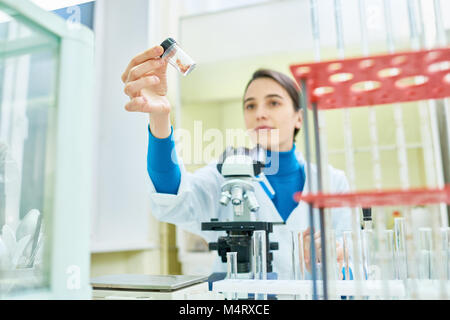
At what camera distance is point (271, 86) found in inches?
48.6

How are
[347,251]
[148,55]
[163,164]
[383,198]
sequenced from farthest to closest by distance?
1. [163,164]
2. [148,55]
3. [347,251]
4. [383,198]

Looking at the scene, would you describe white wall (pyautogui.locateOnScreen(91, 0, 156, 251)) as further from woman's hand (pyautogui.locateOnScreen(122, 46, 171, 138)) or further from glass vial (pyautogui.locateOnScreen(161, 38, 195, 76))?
glass vial (pyautogui.locateOnScreen(161, 38, 195, 76))

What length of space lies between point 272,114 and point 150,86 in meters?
0.49

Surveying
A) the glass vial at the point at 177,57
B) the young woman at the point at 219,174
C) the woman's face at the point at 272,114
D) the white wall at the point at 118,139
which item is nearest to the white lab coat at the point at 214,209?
the young woman at the point at 219,174

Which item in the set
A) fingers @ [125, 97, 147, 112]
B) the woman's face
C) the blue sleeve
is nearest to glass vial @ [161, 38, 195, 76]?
fingers @ [125, 97, 147, 112]

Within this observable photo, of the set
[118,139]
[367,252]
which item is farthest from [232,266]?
[118,139]

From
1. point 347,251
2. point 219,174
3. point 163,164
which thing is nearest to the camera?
point 347,251

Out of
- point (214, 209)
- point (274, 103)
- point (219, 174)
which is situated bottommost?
point (214, 209)

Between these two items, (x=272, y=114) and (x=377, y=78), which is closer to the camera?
(x=377, y=78)

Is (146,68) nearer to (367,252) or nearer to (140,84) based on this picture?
(140,84)

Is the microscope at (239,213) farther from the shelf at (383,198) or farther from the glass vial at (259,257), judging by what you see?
the shelf at (383,198)

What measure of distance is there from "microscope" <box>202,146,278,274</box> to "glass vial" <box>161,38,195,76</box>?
0.21m

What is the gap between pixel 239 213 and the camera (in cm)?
80
